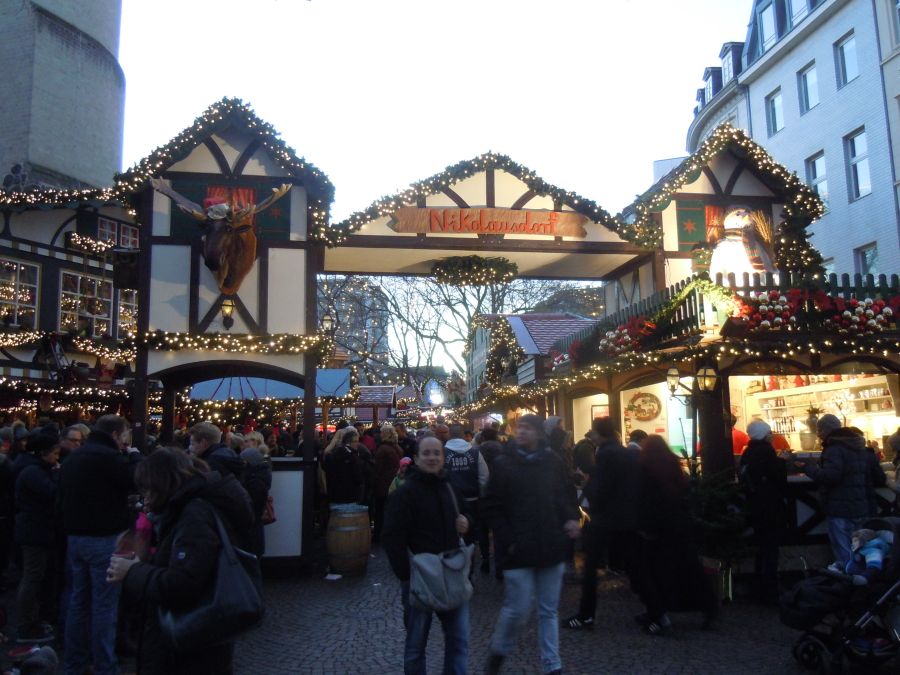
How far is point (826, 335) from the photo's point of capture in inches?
418

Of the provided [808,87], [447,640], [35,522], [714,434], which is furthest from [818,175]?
[35,522]

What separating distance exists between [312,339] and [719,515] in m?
6.17

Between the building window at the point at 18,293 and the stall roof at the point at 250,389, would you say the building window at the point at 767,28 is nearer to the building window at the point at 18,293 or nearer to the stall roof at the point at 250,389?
the stall roof at the point at 250,389

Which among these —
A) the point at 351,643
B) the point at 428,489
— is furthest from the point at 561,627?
the point at 428,489

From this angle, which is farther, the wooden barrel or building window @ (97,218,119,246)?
building window @ (97,218,119,246)

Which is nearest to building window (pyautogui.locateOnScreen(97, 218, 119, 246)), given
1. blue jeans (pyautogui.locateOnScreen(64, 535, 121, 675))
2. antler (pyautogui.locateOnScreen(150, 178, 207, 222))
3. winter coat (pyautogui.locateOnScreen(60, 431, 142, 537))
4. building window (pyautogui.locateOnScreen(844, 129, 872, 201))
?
antler (pyautogui.locateOnScreen(150, 178, 207, 222))

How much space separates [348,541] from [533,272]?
7.27 metres

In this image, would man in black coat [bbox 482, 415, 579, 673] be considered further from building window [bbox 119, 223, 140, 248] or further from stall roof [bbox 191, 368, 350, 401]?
building window [bbox 119, 223, 140, 248]

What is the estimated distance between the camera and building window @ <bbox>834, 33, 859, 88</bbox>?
21.1 metres

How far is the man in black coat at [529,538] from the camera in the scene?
548 cm

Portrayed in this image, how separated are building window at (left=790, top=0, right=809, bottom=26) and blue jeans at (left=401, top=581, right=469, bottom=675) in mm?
23554

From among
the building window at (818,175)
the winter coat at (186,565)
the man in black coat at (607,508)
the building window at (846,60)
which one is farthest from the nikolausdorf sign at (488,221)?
the building window at (846,60)

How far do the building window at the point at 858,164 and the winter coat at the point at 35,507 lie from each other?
20610 mm

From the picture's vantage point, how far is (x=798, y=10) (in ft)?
76.7
